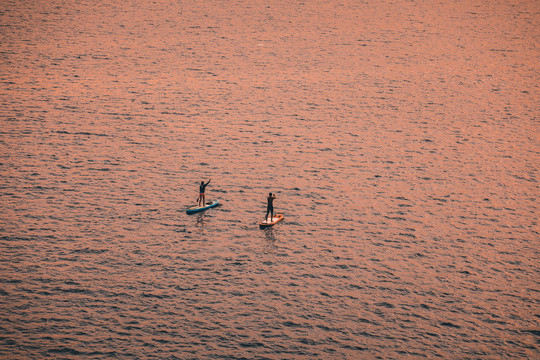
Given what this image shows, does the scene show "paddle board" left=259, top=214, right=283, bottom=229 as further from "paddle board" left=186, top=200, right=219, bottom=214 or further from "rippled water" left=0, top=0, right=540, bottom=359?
"paddle board" left=186, top=200, right=219, bottom=214

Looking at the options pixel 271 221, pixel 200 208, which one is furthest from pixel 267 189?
pixel 200 208

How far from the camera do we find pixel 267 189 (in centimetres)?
5619

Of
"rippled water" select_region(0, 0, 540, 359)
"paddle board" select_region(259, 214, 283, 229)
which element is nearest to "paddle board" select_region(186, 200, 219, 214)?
"rippled water" select_region(0, 0, 540, 359)

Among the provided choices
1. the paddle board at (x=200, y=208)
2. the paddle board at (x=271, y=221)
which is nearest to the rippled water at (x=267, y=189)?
the paddle board at (x=271, y=221)

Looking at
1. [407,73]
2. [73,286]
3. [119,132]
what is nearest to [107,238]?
[73,286]

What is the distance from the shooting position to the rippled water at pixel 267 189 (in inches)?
1505

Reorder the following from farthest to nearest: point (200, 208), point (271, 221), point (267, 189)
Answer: point (267, 189)
point (200, 208)
point (271, 221)

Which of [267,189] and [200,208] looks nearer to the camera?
[200,208]

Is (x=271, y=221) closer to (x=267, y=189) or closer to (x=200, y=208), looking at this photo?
(x=200, y=208)

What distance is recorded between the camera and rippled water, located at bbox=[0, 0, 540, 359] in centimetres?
3822

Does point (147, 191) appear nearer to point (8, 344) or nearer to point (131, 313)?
point (131, 313)

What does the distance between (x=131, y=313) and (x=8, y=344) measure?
7.42 meters

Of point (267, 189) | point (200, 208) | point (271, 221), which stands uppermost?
point (267, 189)

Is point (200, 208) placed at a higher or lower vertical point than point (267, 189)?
lower
